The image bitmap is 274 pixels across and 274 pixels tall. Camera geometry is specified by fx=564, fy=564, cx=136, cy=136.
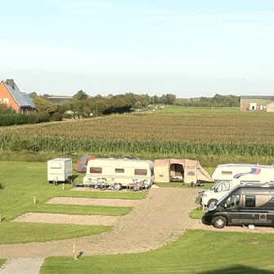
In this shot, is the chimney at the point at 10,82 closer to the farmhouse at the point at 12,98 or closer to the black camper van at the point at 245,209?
the farmhouse at the point at 12,98

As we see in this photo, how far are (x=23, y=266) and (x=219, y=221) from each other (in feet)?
31.6

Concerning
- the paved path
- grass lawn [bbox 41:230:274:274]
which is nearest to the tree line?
grass lawn [bbox 41:230:274:274]

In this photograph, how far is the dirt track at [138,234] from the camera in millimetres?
21172

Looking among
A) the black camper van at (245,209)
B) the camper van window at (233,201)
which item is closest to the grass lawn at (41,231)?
the black camper van at (245,209)

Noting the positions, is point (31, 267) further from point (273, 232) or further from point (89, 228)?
point (273, 232)

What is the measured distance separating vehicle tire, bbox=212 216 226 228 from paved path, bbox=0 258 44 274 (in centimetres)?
857

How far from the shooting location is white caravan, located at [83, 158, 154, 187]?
119 feet

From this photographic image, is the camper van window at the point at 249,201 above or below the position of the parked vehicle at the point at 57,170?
above

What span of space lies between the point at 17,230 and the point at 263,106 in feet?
553

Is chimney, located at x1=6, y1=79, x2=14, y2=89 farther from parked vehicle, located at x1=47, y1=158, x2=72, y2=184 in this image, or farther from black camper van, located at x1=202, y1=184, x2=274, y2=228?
black camper van, located at x1=202, y1=184, x2=274, y2=228

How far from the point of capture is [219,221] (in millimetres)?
24922

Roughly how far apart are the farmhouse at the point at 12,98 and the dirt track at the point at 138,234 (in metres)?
71.8

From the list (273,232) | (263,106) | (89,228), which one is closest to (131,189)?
(89,228)

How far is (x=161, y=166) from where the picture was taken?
3912 cm
